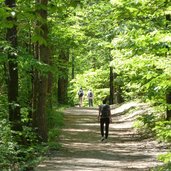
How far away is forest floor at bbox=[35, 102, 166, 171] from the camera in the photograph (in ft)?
39.4

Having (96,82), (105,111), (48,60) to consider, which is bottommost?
(105,111)

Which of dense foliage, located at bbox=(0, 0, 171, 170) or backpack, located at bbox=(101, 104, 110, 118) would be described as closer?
dense foliage, located at bbox=(0, 0, 171, 170)

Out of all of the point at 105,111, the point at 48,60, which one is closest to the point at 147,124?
the point at 105,111

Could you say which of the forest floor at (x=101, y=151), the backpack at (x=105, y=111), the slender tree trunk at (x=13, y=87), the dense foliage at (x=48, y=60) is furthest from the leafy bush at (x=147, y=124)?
the slender tree trunk at (x=13, y=87)

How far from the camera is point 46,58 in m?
14.9

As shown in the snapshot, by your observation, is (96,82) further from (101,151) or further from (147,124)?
(101,151)

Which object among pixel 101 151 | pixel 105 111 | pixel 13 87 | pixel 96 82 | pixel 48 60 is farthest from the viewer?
pixel 96 82

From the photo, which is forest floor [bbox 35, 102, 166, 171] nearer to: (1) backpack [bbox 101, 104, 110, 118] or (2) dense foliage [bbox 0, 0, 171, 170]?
(2) dense foliage [bbox 0, 0, 171, 170]

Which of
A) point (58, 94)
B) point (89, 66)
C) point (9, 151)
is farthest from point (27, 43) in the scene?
point (89, 66)

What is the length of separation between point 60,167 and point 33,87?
5.02 meters

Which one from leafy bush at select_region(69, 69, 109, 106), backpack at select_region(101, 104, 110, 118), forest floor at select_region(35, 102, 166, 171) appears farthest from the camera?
leafy bush at select_region(69, 69, 109, 106)

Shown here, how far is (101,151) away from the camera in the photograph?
585 inches

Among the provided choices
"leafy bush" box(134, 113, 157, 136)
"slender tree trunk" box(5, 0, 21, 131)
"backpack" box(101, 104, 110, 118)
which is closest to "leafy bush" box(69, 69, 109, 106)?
"leafy bush" box(134, 113, 157, 136)

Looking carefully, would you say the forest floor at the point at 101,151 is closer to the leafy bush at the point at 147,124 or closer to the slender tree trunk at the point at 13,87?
the leafy bush at the point at 147,124
